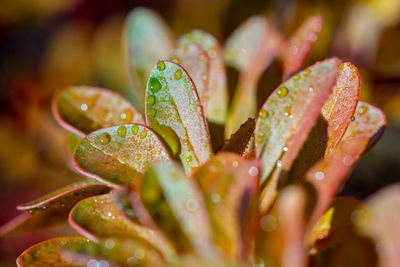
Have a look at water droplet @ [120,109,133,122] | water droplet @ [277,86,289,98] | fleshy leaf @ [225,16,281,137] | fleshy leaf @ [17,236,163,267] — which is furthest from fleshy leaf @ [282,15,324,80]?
fleshy leaf @ [17,236,163,267]

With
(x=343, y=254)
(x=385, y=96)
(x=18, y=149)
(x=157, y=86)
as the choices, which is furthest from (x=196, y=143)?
(x=18, y=149)

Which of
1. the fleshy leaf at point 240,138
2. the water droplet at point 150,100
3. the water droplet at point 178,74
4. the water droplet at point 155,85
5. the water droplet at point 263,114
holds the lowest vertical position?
the fleshy leaf at point 240,138

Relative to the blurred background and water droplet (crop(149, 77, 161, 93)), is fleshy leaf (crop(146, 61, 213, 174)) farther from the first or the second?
the blurred background

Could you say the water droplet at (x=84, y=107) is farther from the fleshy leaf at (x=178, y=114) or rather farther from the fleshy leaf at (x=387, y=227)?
the fleshy leaf at (x=387, y=227)

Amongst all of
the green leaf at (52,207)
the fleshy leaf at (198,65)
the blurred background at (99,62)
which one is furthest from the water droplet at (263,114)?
the blurred background at (99,62)

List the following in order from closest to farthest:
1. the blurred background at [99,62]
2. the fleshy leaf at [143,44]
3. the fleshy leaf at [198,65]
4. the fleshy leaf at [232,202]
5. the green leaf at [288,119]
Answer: the fleshy leaf at [232,202] → the green leaf at [288,119] → the fleshy leaf at [198,65] → the fleshy leaf at [143,44] → the blurred background at [99,62]

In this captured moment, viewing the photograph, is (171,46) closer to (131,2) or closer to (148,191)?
(148,191)
